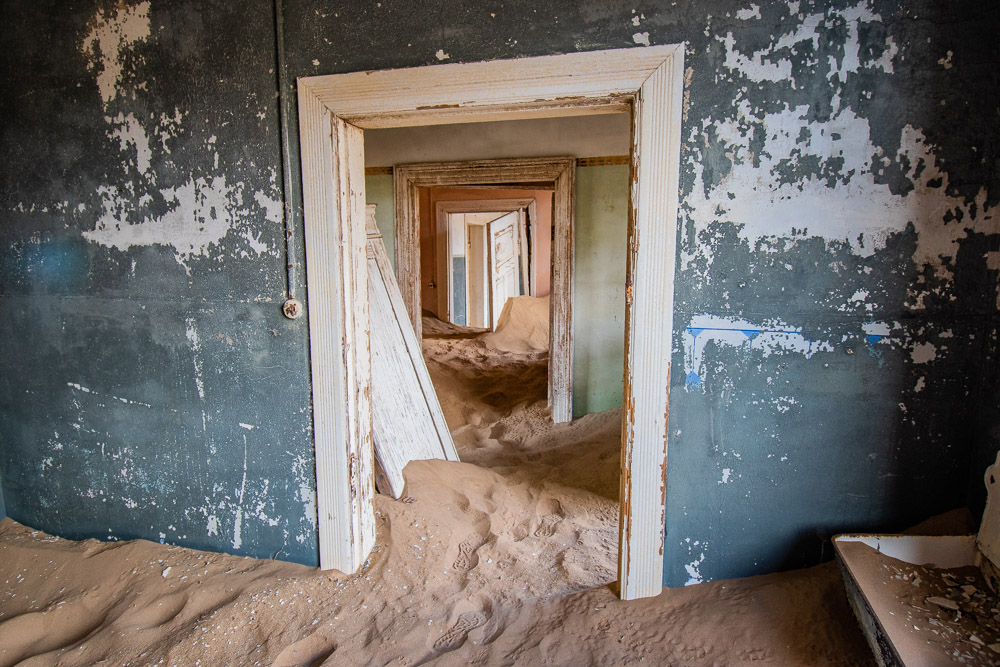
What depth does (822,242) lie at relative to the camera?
176cm

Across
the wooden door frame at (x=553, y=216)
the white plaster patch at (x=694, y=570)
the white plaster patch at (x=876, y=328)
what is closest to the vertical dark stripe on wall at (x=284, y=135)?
the white plaster patch at (x=694, y=570)

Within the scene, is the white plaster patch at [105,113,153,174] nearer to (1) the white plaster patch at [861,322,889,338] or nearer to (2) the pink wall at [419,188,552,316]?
(1) the white plaster patch at [861,322,889,338]

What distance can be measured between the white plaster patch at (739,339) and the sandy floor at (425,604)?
0.79 metres

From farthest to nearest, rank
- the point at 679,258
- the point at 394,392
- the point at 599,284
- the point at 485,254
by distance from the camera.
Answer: the point at 485,254 → the point at 599,284 → the point at 394,392 → the point at 679,258

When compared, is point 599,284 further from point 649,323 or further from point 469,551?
point 649,323

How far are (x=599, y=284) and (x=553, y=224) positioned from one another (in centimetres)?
63

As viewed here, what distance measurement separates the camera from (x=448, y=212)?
341 inches

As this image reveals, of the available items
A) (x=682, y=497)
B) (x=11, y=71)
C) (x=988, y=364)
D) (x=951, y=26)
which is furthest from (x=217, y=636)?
(x=951, y=26)

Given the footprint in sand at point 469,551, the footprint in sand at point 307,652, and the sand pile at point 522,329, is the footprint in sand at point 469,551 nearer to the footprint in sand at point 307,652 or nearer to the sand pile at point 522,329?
the footprint in sand at point 307,652

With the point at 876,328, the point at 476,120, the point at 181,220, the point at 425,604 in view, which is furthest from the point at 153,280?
the point at 876,328

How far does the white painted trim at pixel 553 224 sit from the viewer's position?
14.6 ft

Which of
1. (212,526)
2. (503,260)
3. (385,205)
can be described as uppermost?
(385,205)

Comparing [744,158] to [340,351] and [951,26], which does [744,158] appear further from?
[340,351]

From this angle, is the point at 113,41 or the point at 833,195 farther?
the point at 113,41
